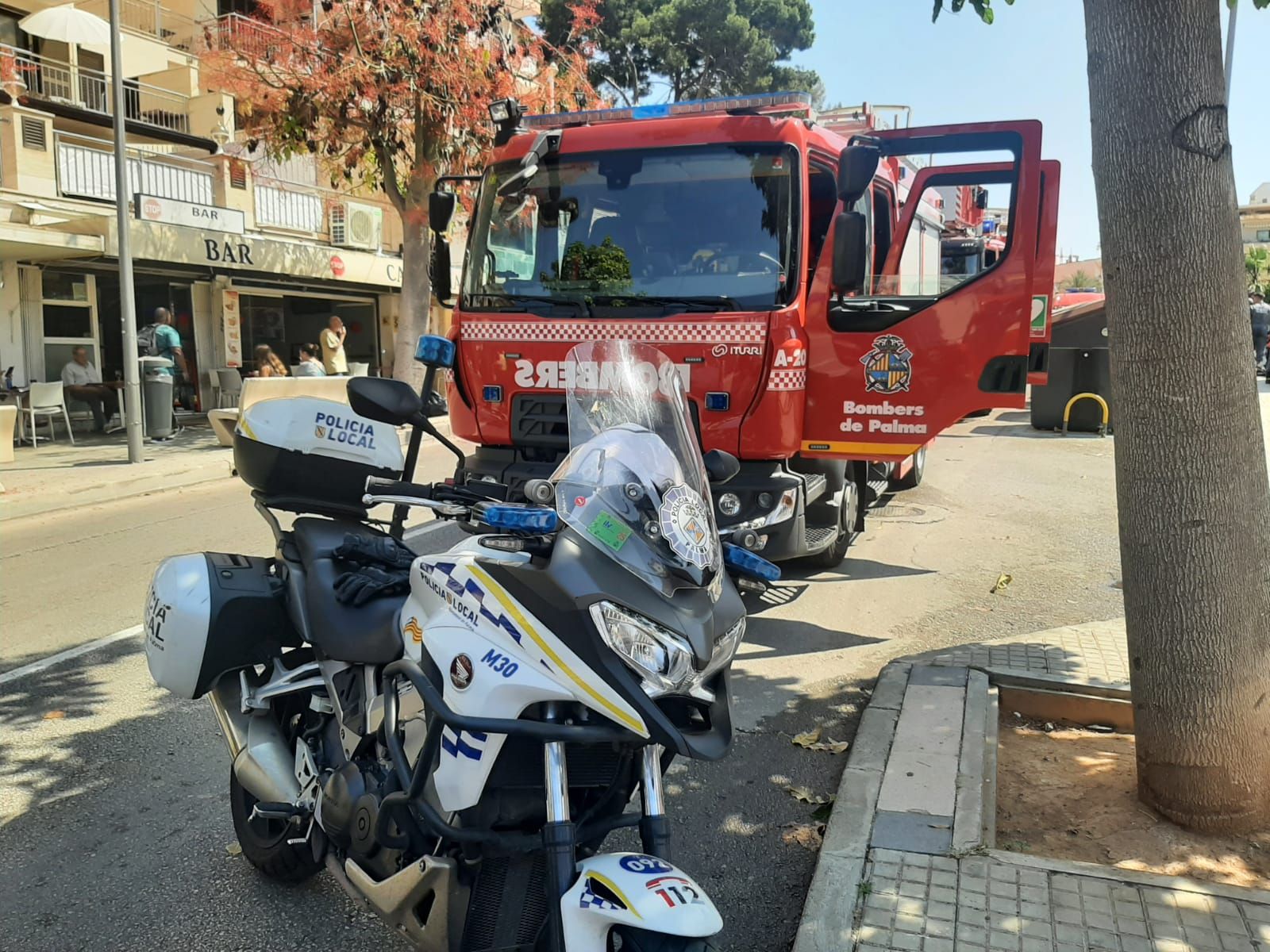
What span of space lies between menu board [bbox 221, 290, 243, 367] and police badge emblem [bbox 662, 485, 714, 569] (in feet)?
60.7

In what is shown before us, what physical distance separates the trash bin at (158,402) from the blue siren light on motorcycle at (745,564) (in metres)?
13.6

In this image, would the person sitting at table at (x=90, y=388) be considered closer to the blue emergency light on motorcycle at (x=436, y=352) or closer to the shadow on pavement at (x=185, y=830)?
the shadow on pavement at (x=185, y=830)

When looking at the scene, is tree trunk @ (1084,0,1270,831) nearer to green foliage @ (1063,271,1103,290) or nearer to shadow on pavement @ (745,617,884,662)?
shadow on pavement @ (745,617,884,662)

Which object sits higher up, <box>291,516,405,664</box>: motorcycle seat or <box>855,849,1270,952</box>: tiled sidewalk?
<box>291,516,405,664</box>: motorcycle seat

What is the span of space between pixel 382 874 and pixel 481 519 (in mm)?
965

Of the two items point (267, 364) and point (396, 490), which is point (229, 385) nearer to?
point (267, 364)

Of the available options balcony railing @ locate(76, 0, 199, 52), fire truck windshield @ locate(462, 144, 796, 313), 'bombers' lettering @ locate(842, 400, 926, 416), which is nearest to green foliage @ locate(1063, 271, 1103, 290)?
balcony railing @ locate(76, 0, 199, 52)

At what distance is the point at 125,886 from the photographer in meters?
3.20

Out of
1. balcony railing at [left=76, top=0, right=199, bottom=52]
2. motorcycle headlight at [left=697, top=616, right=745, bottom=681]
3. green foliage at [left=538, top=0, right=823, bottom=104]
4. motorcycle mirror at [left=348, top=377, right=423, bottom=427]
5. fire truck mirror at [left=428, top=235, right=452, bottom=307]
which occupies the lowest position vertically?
motorcycle headlight at [left=697, top=616, right=745, bottom=681]

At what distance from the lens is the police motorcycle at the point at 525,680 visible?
200 centimetres

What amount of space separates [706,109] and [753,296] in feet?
5.11

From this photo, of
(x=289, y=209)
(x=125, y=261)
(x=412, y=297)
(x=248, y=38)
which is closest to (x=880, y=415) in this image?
(x=125, y=261)

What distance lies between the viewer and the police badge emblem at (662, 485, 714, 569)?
6.75ft

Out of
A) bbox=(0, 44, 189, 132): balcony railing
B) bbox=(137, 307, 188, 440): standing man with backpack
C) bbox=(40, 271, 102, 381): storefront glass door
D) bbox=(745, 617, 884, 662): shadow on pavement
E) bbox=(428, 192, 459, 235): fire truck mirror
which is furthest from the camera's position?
bbox=(0, 44, 189, 132): balcony railing
